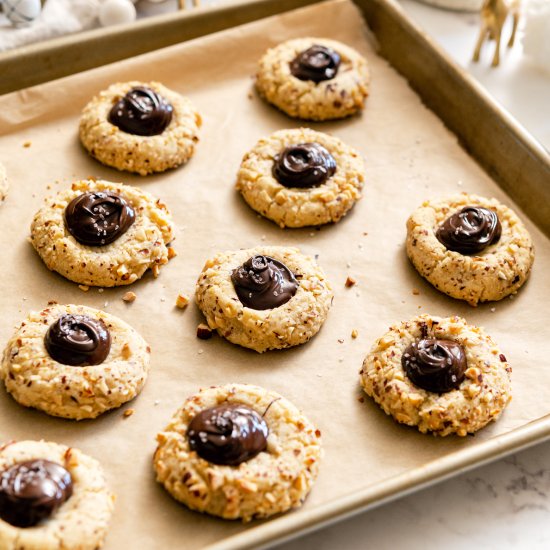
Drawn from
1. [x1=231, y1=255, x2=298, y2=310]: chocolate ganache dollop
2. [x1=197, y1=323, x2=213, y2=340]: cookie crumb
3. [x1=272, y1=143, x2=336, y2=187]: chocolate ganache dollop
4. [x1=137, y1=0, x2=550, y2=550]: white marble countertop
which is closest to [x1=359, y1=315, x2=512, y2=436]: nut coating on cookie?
[x1=137, y1=0, x2=550, y2=550]: white marble countertop

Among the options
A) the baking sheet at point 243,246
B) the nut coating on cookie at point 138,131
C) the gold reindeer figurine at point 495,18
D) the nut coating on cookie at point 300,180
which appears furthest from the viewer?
the gold reindeer figurine at point 495,18

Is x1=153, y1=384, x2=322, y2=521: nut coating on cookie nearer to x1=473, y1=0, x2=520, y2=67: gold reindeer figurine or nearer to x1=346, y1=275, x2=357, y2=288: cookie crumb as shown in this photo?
x1=346, y1=275, x2=357, y2=288: cookie crumb

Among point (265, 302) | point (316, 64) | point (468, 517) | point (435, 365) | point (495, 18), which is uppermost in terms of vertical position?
point (495, 18)

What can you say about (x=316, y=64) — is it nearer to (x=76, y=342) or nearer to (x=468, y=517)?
(x=76, y=342)

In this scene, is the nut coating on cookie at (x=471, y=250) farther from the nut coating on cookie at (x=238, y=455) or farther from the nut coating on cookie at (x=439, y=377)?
the nut coating on cookie at (x=238, y=455)

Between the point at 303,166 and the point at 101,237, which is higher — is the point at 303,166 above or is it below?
above

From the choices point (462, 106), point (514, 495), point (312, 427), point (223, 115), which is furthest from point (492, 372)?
point (223, 115)

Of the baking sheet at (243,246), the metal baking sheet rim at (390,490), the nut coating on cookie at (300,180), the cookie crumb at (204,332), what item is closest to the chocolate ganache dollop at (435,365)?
the baking sheet at (243,246)

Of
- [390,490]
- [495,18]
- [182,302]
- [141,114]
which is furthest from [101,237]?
[495,18]
